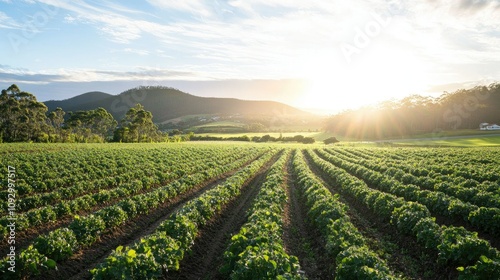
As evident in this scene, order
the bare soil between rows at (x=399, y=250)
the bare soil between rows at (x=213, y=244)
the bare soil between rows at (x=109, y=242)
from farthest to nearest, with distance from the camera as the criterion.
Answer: the bare soil between rows at (x=213, y=244), the bare soil between rows at (x=109, y=242), the bare soil between rows at (x=399, y=250)

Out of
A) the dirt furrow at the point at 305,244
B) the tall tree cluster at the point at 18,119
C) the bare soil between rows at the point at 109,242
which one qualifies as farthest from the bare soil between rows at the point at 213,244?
the tall tree cluster at the point at 18,119

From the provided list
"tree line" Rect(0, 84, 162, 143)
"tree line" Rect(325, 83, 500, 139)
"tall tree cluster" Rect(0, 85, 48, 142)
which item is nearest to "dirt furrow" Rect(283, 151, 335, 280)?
"tree line" Rect(0, 84, 162, 143)

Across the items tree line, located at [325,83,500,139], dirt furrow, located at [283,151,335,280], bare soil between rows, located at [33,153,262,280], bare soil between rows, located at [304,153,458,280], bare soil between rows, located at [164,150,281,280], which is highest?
tree line, located at [325,83,500,139]

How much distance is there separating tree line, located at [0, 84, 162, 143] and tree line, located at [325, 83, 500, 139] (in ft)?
245

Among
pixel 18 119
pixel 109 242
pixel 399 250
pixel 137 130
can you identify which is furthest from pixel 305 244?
pixel 137 130

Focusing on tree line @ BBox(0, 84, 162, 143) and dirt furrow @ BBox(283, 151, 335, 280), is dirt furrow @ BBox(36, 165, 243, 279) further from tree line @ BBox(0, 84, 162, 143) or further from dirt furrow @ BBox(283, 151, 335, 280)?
tree line @ BBox(0, 84, 162, 143)

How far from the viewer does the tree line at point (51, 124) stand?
79.3 metres

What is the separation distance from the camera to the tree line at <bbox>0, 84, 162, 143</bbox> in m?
79.3

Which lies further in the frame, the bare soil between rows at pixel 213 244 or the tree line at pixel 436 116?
the tree line at pixel 436 116

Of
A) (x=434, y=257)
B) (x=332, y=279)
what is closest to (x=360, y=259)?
(x=332, y=279)

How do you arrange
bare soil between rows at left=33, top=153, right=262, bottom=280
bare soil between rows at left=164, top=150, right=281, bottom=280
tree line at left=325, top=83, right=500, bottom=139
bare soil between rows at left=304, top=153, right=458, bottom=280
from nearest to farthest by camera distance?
bare soil between rows at left=304, top=153, right=458, bottom=280
bare soil between rows at left=33, top=153, right=262, bottom=280
bare soil between rows at left=164, top=150, right=281, bottom=280
tree line at left=325, top=83, right=500, bottom=139

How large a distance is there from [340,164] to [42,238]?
1303 inches

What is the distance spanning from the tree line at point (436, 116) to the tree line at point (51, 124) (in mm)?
74529

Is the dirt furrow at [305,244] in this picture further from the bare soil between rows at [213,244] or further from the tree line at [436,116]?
the tree line at [436,116]
